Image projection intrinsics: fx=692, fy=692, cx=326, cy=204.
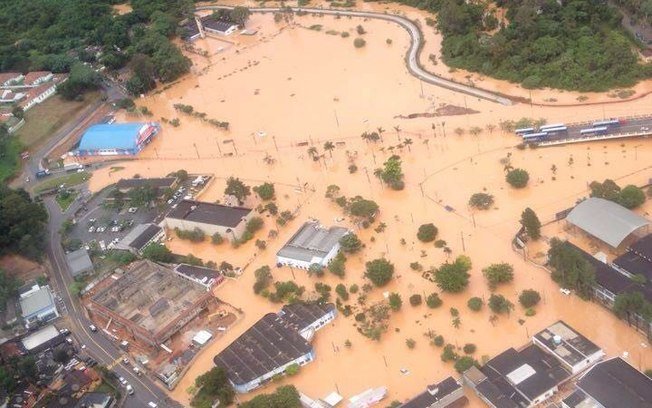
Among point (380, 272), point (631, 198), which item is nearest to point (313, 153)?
point (380, 272)

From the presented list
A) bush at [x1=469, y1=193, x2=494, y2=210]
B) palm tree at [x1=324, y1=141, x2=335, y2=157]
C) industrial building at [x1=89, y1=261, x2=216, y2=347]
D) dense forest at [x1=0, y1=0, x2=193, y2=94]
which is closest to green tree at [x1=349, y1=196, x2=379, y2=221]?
bush at [x1=469, y1=193, x2=494, y2=210]

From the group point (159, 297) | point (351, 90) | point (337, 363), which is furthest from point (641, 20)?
point (159, 297)

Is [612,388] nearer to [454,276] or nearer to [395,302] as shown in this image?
[454,276]

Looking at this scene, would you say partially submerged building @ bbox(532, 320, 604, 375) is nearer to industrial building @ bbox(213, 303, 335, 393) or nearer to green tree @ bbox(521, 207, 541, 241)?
green tree @ bbox(521, 207, 541, 241)

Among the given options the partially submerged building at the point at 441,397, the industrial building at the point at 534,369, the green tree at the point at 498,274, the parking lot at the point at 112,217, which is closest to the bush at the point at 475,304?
the green tree at the point at 498,274

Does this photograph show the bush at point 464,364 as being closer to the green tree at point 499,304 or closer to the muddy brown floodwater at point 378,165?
the muddy brown floodwater at point 378,165

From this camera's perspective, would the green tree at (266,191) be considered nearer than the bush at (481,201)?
No

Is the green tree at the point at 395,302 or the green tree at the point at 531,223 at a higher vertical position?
the green tree at the point at 531,223
